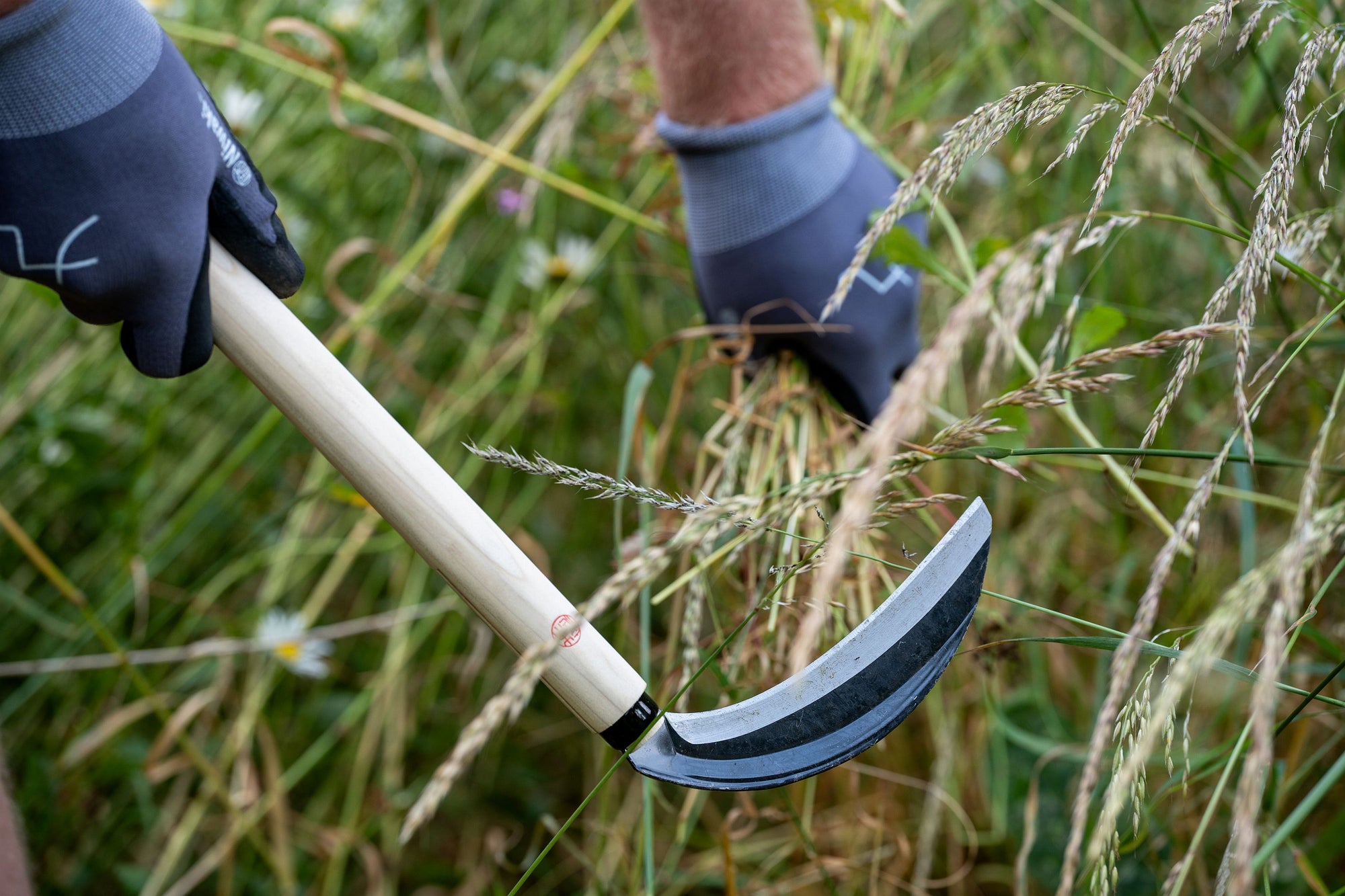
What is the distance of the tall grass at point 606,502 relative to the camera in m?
0.82

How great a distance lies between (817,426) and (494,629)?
16.0 inches

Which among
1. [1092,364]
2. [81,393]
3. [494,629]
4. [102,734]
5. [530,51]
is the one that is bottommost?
[102,734]

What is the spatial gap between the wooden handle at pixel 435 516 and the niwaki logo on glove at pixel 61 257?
0.39ft

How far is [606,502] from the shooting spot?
131 centimetres

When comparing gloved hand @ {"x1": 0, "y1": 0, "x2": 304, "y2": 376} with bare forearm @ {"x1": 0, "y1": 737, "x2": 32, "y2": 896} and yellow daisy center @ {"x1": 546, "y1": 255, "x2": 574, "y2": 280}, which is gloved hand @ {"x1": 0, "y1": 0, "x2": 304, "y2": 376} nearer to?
bare forearm @ {"x1": 0, "y1": 737, "x2": 32, "y2": 896}

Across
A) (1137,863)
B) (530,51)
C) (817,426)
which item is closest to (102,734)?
(817,426)

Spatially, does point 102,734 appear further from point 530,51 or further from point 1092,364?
point 530,51

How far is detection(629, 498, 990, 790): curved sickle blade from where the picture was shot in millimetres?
507

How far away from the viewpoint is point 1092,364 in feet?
1.51

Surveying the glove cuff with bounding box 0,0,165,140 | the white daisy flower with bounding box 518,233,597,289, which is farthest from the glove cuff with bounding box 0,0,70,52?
the white daisy flower with bounding box 518,233,597,289

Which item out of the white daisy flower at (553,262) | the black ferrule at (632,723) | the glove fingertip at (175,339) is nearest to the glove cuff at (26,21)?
the glove fingertip at (175,339)

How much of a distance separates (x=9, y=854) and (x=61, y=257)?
0.38m

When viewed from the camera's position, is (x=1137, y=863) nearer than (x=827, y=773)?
Yes

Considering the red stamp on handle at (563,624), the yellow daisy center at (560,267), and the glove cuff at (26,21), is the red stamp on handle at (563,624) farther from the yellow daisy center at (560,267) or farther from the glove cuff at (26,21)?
→ the yellow daisy center at (560,267)
